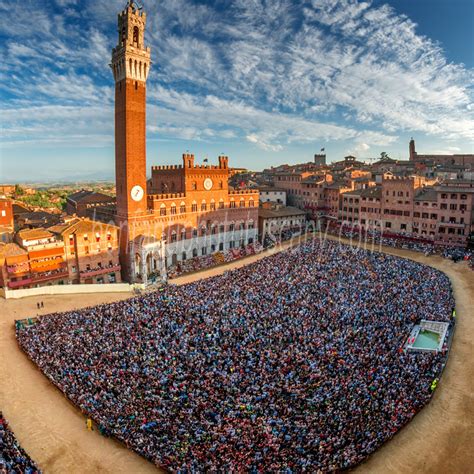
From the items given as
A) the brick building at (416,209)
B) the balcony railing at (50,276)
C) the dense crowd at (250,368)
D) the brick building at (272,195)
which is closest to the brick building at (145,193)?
the balcony railing at (50,276)

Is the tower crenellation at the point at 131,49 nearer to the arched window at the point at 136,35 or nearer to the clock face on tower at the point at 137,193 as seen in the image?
the arched window at the point at 136,35

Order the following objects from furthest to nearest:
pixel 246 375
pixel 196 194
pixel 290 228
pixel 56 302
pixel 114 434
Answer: pixel 290 228 < pixel 196 194 < pixel 56 302 < pixel 246 375 < pixel 114 434

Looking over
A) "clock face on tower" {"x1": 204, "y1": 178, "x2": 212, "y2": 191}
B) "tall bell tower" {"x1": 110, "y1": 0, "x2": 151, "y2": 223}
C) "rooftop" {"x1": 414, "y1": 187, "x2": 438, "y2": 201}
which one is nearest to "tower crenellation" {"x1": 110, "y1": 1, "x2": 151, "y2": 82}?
"tall bell tower" {"x1": 110, "y1": 0, "x2": 151, "y2": 223}

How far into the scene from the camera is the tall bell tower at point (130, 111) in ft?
156

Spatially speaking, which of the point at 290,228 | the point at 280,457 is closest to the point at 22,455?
the point at 280,457

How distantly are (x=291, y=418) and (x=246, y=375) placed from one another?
460 cm

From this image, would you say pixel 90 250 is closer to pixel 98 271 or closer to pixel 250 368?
pixel 98 271

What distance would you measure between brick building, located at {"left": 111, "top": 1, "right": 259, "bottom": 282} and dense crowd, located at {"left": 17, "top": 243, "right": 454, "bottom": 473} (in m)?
12.5

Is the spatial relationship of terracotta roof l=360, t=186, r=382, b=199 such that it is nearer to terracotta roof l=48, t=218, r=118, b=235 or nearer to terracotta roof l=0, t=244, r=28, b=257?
terracotta roof l=48, t=218, r=118, b=235

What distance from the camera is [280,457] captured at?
62.7 feet

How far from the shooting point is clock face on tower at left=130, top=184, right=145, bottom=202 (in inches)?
1940

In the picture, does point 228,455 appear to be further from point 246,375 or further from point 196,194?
point 196,194

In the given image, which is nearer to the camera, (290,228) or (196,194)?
(196,194)

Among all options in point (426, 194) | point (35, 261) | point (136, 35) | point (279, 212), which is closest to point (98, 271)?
point (35, 261)
